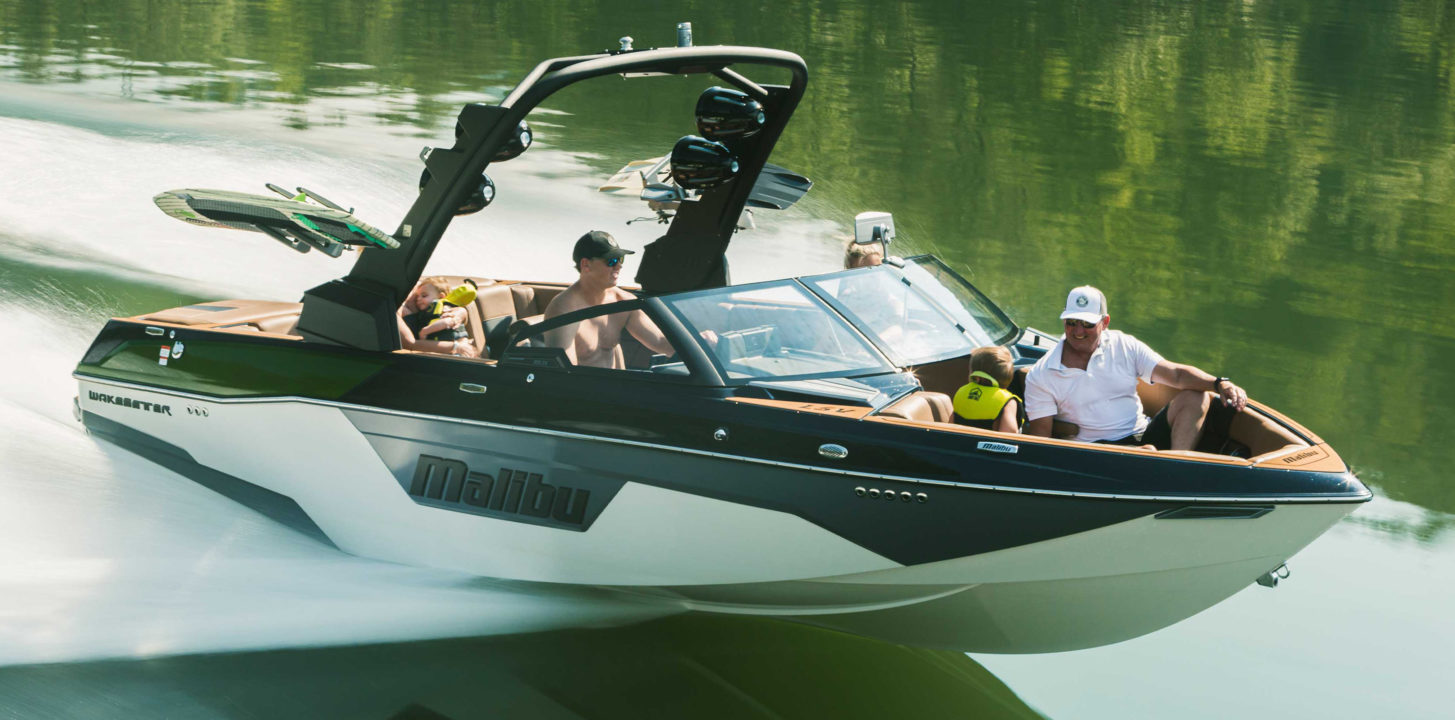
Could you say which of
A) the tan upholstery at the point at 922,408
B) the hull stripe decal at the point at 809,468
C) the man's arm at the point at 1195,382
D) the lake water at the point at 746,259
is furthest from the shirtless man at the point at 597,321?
the man's arm at the point at 1195,382

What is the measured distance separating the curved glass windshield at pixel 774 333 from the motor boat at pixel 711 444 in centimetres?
1

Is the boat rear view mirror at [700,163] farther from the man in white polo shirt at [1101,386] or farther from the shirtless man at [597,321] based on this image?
the man in white polo shirt at [1101,386]

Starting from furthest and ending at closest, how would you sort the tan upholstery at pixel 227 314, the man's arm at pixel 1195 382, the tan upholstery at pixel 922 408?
1. the tan upholstery at pixel 227 314
2. the man's arm at pixel 1195 382
3. the tan upholstery at pixel 922 408

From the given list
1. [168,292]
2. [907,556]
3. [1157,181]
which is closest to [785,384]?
[907,556]

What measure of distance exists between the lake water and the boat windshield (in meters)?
1.27

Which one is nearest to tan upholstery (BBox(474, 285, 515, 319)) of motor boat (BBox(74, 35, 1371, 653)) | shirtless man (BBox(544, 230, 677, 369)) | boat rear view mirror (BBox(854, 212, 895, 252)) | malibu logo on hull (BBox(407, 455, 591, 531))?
motor boat (BBox(74, 35, 1371, 653))

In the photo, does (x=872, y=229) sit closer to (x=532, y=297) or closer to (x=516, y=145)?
(x=516, y=145)

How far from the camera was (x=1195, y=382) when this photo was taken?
16.3 ft

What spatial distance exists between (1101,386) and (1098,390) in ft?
0.06

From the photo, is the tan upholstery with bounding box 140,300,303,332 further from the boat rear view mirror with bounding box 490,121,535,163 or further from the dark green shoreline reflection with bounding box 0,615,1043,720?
the dark green shoreline reflection with bounding box 0,615,1043,720

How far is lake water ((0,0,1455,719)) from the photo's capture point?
16.9 feet

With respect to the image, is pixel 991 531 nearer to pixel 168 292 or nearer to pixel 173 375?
pixel 173 375

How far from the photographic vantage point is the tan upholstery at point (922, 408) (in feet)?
15.5

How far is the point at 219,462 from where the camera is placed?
579 cm
